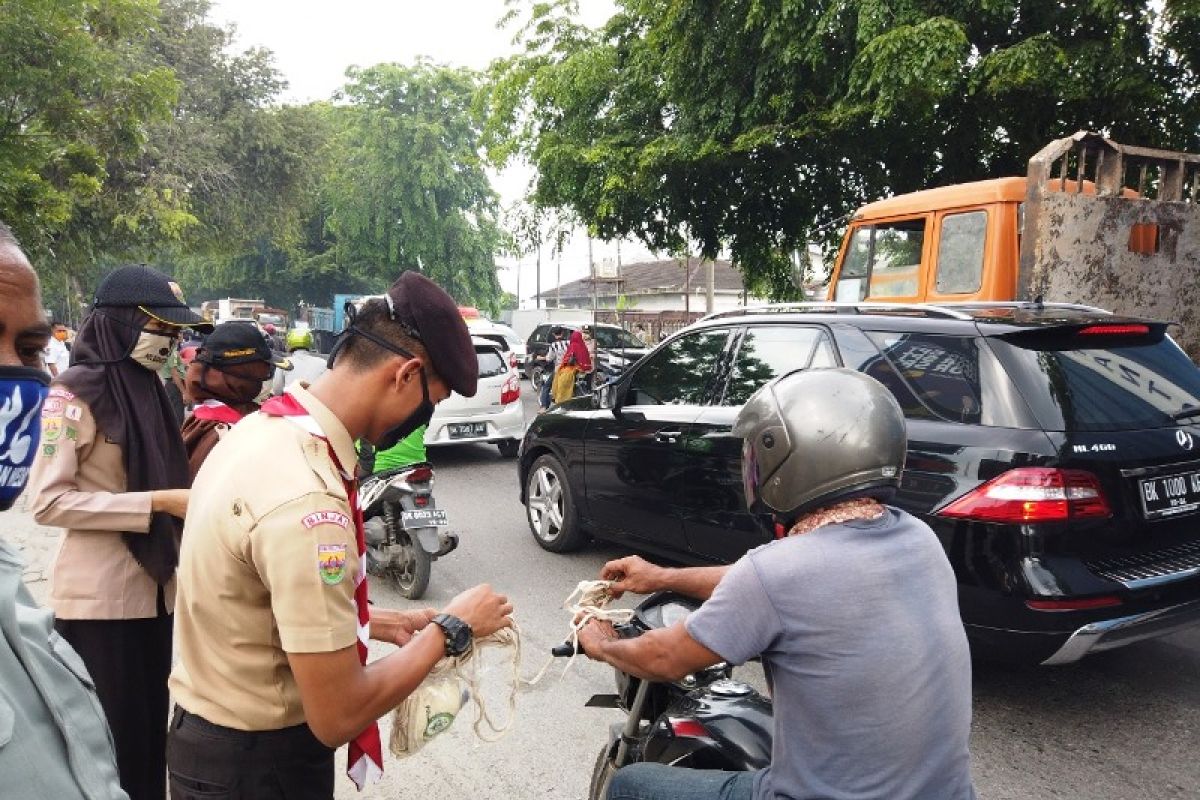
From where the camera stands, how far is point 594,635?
2.01m

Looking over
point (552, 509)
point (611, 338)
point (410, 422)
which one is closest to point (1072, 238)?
point (552, 509)

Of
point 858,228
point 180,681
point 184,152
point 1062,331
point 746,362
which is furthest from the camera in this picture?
point 184,152

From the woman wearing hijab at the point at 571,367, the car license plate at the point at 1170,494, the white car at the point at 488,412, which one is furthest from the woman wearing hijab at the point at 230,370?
the woman wearing hijab at the point at 571,367

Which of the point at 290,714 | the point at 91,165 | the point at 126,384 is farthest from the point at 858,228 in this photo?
the point at 91,165

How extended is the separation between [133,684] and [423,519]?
8.95ft

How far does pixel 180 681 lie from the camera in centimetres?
167

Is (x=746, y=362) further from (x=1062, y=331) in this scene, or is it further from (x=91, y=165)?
(x=91, y=165)

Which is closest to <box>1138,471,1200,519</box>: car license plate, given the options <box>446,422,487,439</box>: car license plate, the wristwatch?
the wristwatch

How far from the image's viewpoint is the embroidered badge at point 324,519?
1395 millimetres

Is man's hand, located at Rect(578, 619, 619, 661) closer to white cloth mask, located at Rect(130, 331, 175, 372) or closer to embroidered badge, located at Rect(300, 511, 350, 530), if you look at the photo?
embroidered badge, located at Rect(300, 511, 350, 530)

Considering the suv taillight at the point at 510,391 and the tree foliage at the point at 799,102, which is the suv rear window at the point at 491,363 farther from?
the tree foliage at the point at 799,102

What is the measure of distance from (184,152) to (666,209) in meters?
14.3

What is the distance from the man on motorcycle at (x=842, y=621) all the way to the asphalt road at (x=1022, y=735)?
1833 mm

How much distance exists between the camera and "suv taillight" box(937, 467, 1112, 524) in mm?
3211
